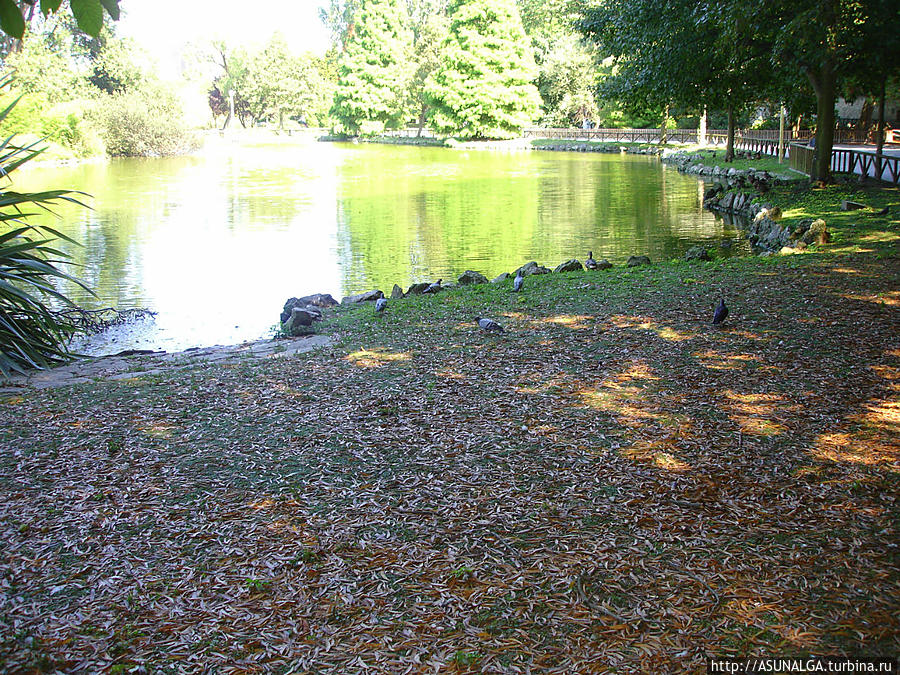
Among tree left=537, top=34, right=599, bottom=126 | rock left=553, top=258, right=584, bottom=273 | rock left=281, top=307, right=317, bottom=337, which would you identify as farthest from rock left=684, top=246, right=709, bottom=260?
tree left=537, top=34, right=599, bottom=126

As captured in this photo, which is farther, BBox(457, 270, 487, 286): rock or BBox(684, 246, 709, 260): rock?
BBox(684, 246, 709, 260): rock

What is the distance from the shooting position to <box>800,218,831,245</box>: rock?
12.1 metres

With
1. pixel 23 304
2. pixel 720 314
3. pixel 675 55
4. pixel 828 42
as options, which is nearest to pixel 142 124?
pixel 675 55

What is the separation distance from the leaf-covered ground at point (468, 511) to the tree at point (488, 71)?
6171cm

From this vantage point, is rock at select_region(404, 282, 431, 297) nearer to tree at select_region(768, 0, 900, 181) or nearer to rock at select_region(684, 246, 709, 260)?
rock at select_region(684, 246, 709, 260)

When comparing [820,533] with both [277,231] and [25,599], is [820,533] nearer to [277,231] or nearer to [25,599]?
[25,599]

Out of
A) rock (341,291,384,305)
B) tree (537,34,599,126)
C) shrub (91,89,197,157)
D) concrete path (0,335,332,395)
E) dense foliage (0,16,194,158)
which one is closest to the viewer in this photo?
concrete path (0,335,332,395)

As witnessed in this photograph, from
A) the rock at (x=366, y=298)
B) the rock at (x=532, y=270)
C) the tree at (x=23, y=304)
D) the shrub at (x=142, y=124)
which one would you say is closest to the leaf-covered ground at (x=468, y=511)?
the tree at (x=23, y=304)

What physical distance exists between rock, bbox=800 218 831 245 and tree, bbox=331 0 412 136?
2618 inches

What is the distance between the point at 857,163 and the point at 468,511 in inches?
1005

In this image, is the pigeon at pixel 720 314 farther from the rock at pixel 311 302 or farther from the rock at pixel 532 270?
the rock at pixel 311 302

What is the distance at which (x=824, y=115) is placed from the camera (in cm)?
1917

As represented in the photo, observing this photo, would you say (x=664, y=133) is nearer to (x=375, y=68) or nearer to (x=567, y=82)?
(x=567, y=82)

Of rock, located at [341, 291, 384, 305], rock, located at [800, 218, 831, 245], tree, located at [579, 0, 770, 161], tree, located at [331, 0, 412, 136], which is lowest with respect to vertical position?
rock, located at [341, 291, 384, 305]
